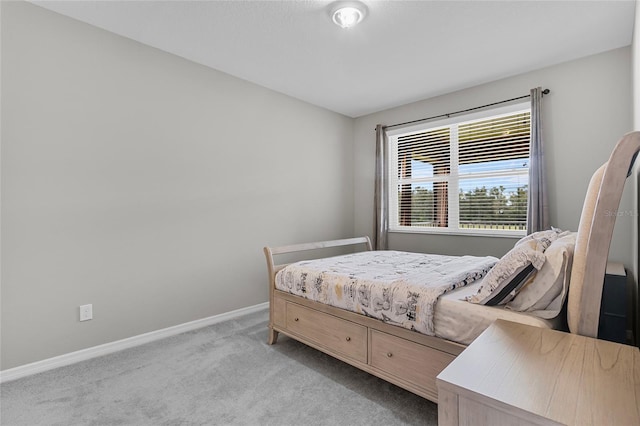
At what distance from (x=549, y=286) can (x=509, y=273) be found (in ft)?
0.53

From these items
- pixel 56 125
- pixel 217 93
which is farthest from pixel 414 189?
pixel 56 125

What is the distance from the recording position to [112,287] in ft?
8.09

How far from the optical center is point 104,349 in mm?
2402

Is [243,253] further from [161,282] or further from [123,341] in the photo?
[123,341]

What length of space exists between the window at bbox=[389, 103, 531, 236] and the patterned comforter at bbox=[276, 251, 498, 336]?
3.53 ft

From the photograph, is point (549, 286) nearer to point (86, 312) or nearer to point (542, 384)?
point (542, 384)

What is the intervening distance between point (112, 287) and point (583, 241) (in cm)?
298

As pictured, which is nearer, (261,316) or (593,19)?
(593,19)

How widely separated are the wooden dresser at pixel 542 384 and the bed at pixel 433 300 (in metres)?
0.21

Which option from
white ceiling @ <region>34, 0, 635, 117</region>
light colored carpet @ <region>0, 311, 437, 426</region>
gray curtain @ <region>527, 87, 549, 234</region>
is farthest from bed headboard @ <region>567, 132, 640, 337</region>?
gray curtain @ <region>527, 87, 549, 234</region>

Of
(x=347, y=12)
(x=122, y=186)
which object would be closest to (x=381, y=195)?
(x=347, y=12)

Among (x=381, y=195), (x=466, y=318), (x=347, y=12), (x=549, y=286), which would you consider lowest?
(x=466, y=318)

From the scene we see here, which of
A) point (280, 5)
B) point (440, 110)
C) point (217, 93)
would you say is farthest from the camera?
→ point (440, 110)

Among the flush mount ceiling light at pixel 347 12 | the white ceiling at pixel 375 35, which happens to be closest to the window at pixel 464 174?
the white ceiling at pixel 375 35
